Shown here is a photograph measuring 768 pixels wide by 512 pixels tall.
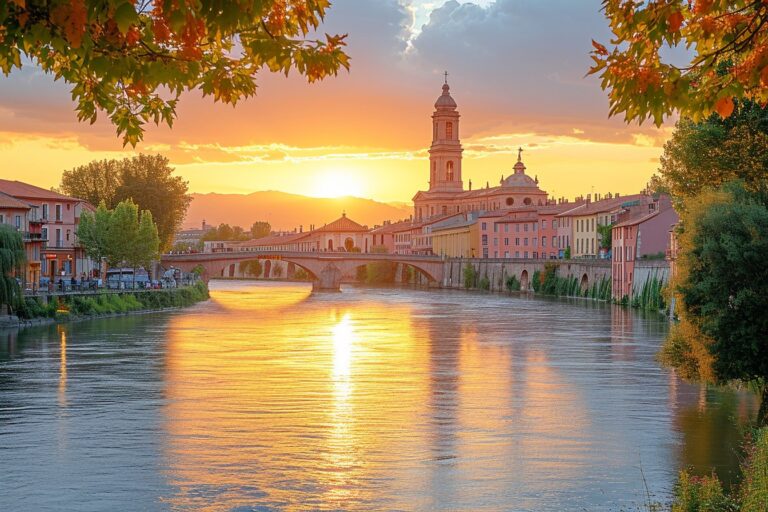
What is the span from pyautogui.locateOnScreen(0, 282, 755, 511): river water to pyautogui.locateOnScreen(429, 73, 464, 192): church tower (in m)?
122

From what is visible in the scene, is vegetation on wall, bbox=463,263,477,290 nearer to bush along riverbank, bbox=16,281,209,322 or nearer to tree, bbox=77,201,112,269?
bush along riverbank, bbox=16,281,209,322

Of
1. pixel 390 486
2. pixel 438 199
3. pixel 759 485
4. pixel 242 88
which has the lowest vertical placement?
pixel 390 486

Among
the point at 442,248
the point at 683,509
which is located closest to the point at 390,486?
the point at 683,509

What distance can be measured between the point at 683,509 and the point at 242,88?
25.6 ft

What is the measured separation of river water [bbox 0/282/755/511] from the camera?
57.4ft

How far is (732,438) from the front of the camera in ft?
71.4

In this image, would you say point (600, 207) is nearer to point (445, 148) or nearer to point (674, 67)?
point (445, 148)

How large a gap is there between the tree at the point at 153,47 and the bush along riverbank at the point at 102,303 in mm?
42130

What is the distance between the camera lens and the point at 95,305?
5622 centimetres

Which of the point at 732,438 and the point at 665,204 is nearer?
the point at 732,438

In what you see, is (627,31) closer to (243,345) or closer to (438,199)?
(243,345)

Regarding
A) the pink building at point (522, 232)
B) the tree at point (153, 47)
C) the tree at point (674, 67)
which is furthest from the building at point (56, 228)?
the tree at point (674, 67)

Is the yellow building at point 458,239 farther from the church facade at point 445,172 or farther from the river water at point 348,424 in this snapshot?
the river water at point 348,424

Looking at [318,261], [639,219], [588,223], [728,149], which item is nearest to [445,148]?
[318,261]
